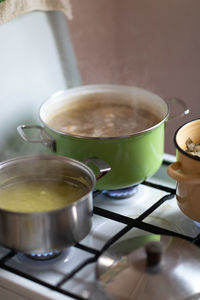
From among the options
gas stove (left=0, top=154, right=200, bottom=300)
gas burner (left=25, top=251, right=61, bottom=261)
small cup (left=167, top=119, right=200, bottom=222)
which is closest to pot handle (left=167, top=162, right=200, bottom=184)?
small cup (left=167, top=119, right=200, bottom=222)

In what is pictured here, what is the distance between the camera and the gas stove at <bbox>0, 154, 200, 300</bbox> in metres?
0.74

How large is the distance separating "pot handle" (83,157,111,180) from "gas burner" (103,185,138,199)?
128 millimetres

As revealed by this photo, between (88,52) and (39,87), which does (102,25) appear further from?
(39,87)

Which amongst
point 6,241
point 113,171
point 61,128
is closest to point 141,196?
point 113,171

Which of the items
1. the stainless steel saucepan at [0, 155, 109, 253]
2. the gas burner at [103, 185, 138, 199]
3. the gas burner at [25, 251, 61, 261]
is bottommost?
the gas burner at [103, 185, 138, 199]

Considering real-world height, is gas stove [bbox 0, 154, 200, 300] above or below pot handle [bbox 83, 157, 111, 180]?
below

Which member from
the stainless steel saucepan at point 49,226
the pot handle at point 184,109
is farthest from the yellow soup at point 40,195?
the pot handle at point 184,109

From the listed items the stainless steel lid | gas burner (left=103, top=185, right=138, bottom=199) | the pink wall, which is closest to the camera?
the stainless steel lid

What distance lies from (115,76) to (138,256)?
29.9 inches

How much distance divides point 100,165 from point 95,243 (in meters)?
0.13

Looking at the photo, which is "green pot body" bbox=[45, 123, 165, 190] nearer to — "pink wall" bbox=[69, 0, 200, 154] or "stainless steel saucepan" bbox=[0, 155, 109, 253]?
"stainless steel saucepan" bbox=[0, 155, 109, 253]

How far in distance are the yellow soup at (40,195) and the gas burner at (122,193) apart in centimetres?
15

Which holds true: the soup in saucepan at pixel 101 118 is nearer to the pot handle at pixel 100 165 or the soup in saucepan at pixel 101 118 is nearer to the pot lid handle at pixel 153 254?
the pot handle at pixel 100 165

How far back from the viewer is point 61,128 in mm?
993
